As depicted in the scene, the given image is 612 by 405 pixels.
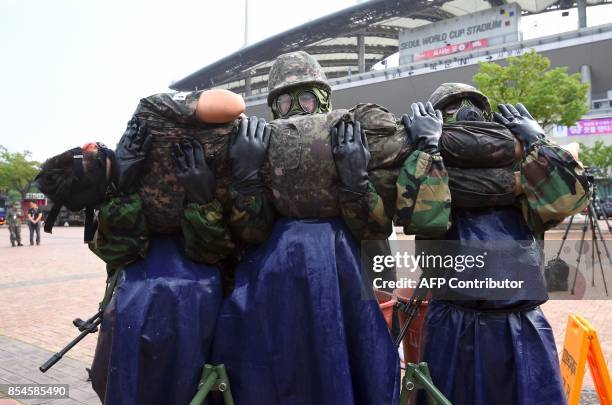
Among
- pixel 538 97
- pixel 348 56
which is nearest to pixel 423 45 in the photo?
pixel 348 56

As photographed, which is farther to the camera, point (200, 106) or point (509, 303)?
point (509, 303)

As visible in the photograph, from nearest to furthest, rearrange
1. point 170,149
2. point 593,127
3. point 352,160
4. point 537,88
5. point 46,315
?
point 352,160 < point 170,149 < point 46,315 < point 537,88 < point 593,127

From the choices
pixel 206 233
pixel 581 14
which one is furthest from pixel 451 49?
pixel 206 233

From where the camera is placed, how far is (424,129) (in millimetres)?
2041

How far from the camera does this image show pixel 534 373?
7.36 feet

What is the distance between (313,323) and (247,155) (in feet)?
2.38

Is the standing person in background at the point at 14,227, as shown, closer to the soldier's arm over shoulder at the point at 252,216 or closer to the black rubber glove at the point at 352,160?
the soldier's arm over shoulder at the point at 252,216

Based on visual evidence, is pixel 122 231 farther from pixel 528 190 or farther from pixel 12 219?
pixel 12 219

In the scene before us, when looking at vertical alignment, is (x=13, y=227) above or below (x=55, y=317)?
above

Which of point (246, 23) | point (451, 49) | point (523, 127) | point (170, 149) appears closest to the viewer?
point (170, 149)

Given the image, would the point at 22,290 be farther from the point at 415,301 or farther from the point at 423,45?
the point at 423,45

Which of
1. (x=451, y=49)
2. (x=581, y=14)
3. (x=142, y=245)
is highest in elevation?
(x=581, y=14)

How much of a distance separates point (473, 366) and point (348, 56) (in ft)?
194

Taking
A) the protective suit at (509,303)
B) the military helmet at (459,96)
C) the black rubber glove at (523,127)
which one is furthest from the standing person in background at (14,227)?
the black rubber glove at (523,127)
